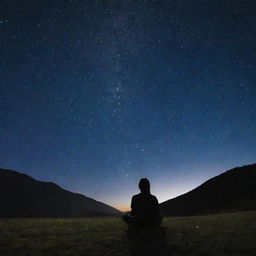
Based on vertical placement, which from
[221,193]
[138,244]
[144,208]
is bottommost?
[138,244]

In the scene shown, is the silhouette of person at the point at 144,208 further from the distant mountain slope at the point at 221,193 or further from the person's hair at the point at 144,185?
the distant mountain slope at the point at 221,193

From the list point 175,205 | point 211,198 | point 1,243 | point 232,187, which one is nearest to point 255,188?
point 232,187

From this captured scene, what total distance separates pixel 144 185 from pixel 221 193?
66106 millimetres

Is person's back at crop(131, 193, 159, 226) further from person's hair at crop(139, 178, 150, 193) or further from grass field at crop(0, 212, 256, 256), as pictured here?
grass field at crop(0, 212, 256, 256)

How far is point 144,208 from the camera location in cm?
1208

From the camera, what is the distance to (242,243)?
9516 millimetres

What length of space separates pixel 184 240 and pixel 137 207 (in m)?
2.70

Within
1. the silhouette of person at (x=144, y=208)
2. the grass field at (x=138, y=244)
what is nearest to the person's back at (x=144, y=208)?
the silhouette of person at (x=144, y=208)

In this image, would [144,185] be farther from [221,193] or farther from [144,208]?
[221,193]

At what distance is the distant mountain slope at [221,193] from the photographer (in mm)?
63688

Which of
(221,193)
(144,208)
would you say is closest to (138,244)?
(144,208)

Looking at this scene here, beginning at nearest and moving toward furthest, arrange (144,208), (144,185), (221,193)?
(144,185) → (144,208) → (221,193)

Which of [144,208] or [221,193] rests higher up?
[221,193]

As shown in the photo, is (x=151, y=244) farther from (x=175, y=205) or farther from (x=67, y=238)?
(x=175, y=205)
